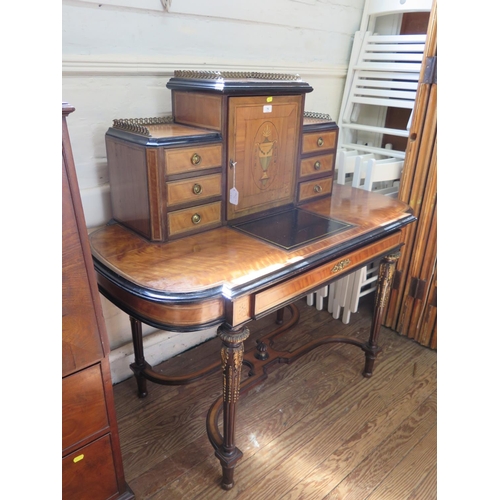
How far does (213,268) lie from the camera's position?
53.4 inches

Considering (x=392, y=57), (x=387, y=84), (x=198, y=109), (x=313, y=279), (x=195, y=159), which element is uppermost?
(x=392, y=57)

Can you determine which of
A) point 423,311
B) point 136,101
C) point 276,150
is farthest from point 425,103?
point 136,101

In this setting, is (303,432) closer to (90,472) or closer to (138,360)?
(138,360)

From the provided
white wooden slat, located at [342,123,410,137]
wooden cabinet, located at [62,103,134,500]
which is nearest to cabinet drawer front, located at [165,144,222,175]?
wooden cabinet, located at [62,103,134,500]

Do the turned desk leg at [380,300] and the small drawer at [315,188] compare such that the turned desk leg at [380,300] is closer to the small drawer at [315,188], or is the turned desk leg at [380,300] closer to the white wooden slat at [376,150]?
the small drawer at [315,188]

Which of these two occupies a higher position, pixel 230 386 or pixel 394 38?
pixel 394 38

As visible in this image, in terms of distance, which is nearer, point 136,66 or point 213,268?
point 213,268

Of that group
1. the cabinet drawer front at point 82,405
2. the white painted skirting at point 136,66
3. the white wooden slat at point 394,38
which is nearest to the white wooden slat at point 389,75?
the white wooden slat at point 394,38

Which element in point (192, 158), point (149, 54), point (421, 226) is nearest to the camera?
point (192, 158)

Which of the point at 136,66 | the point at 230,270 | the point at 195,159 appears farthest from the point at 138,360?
the point at 136,66

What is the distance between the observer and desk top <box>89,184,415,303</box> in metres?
1.26

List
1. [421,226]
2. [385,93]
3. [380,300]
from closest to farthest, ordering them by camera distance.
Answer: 1. [380,300]
2. [421,226]
3. [385,93]

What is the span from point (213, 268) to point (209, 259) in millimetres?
64
